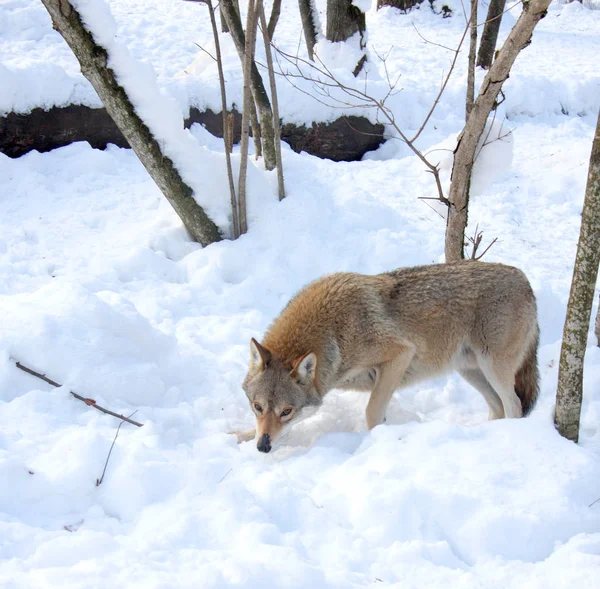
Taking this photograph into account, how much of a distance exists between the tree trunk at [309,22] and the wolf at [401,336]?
10.5 metres

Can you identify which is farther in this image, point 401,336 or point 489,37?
point 489,37

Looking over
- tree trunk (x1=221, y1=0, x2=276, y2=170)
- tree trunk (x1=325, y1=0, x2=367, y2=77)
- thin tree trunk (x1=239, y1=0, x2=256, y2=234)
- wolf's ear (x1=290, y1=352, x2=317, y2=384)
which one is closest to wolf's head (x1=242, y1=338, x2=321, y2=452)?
wolf's ear (x1=290, y1=352, x2=317, y2=384)

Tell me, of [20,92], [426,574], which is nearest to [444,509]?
[426,574]

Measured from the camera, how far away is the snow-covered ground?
3.32 meters

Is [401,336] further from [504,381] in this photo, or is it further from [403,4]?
[403,4]

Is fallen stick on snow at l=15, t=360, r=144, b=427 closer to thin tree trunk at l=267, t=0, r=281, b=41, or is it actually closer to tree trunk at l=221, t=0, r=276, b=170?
tree trunk at l=221, t=0, r=276, b=170

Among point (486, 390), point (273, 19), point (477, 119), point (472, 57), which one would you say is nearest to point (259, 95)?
point (472, 57)

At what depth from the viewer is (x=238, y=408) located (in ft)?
17.8

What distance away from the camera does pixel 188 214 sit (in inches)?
304

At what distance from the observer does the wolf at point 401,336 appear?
5.09 meters

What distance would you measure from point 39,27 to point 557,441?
1216 centimetres

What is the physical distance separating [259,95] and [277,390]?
17.3 feet

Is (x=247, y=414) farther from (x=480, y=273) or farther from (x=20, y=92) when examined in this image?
(x=20, y=92)

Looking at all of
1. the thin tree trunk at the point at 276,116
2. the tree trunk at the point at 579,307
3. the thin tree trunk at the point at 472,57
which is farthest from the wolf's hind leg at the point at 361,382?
the thin tree trunk at the point at 276,116
